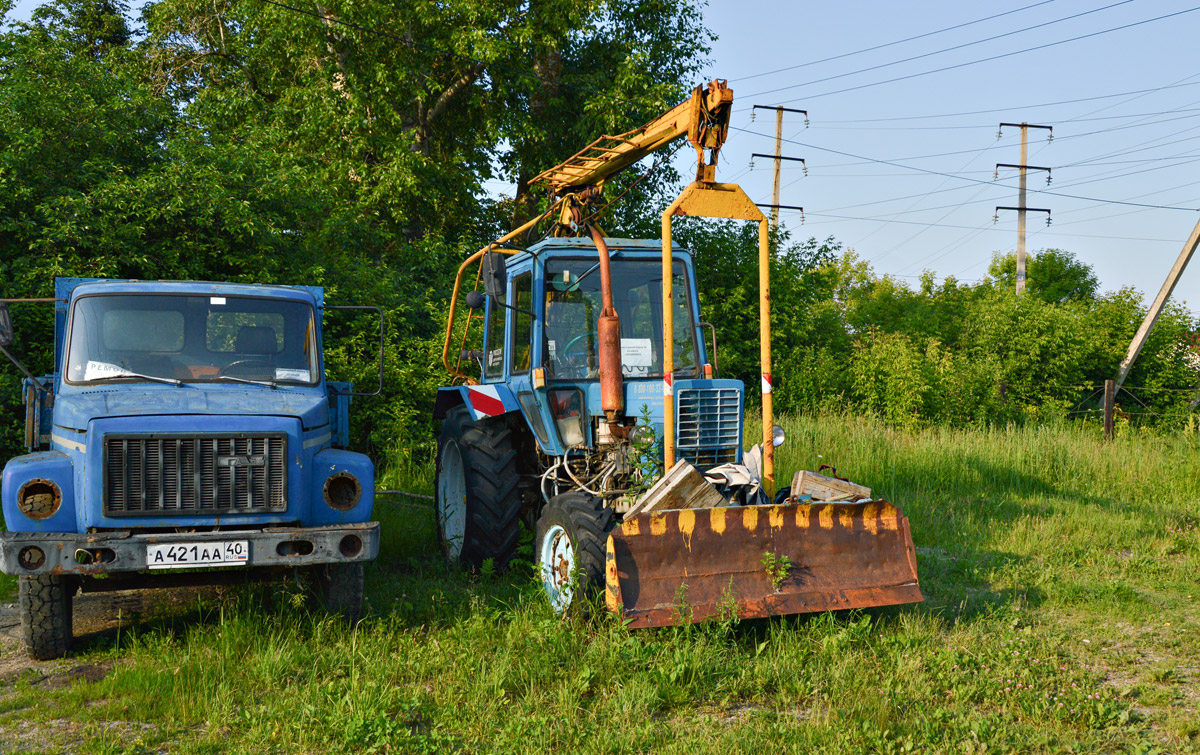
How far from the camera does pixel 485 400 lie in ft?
24.1

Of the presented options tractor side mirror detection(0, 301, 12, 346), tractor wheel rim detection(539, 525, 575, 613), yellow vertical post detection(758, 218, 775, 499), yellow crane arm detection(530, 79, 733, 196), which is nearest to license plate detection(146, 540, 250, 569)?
tractor wheel rim detection(539, 525, 575, 613)

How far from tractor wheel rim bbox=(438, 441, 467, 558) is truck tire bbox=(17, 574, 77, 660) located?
10.2ft

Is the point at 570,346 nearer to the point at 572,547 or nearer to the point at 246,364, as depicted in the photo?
the point at 572,547

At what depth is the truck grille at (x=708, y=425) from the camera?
21.5 feet

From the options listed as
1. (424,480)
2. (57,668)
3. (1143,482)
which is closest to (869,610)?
(57,668)

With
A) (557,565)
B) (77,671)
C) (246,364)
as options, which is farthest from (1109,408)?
(77,671)

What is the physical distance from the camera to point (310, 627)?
5707 millimetres

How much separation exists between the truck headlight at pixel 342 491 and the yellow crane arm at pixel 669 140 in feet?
9.77

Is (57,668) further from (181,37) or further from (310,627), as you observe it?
(181,37)

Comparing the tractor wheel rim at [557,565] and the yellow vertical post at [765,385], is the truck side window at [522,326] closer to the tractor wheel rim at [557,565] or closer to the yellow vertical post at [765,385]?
the tractor wheel rim at [557,565]

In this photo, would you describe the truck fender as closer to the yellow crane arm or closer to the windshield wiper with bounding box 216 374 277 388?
the windshield wiper with bounding box 216 374 277 388

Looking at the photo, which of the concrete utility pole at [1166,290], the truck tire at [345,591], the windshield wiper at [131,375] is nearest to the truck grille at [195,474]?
the truck tire at [345,591]

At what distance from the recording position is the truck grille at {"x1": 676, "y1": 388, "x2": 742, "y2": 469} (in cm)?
657

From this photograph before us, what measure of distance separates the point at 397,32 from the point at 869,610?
14.8 m
